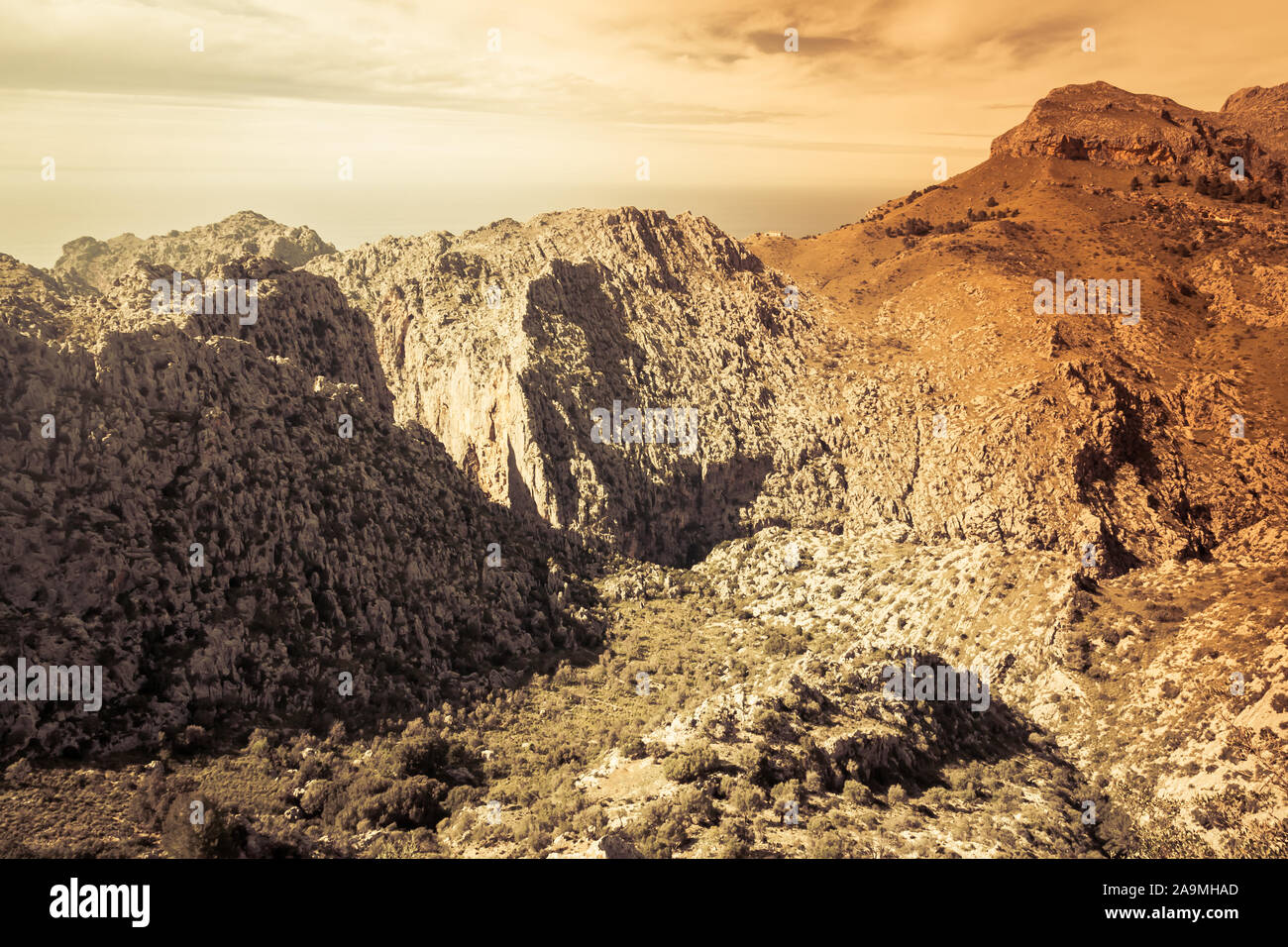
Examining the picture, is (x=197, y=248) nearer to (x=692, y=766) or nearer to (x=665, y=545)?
(x=665, y=545)

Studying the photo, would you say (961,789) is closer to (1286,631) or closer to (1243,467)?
(1286,631)

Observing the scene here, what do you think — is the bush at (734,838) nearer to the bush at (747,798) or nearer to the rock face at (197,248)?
the bush at (747,798)

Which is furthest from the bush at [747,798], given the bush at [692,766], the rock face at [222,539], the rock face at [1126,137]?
the rock face at [1126,137]

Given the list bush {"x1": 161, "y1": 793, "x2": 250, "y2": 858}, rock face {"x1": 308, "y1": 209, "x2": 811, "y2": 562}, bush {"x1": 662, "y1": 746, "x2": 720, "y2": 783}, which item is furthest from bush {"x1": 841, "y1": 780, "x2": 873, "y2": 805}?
rock face {"x1": 308, "y1": 209, "x2": 811, "y2": 562}

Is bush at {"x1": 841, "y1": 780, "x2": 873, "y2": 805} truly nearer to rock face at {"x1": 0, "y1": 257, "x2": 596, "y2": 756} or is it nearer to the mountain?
the mountain

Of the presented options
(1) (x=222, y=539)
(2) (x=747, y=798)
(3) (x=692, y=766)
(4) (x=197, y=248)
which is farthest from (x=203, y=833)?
(4) (x=197, y=248)

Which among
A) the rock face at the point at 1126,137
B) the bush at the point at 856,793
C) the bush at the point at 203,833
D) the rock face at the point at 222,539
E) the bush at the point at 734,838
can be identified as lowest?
the bush at the point at 856,793
